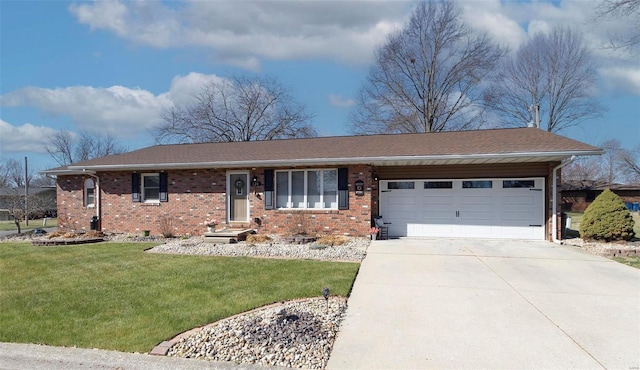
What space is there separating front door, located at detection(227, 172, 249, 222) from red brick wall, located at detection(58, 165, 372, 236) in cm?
22

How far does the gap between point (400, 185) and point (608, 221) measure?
231 inches

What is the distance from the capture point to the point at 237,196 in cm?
1248

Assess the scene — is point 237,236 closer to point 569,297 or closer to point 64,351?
point 64,351

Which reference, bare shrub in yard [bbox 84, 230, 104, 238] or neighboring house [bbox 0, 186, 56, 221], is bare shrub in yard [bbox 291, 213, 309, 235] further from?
neighboring house [bbox 0, 186, 56, 221]

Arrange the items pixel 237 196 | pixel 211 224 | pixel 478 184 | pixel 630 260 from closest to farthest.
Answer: pixel 630 260, pixel 478 184, pixel 211 224, pixel 237 196

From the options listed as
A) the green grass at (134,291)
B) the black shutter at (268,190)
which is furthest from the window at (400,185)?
the green grass at (134,291)

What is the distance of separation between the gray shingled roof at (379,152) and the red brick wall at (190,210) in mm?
625

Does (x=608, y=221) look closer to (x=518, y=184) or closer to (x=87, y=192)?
(x=518, y=184)

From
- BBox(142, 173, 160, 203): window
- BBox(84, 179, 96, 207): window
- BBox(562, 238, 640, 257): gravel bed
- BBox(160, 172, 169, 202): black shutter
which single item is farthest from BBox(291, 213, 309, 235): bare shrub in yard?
BBox(84, 179, 96, 207): window

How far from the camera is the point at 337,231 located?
37.5ft

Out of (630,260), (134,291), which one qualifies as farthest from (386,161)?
(134,291)

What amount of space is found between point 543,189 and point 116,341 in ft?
39.0

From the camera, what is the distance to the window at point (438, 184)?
1166 cm

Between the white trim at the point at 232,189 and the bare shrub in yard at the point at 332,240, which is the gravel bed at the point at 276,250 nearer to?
the bare shrub in yard at the point at 332,240
